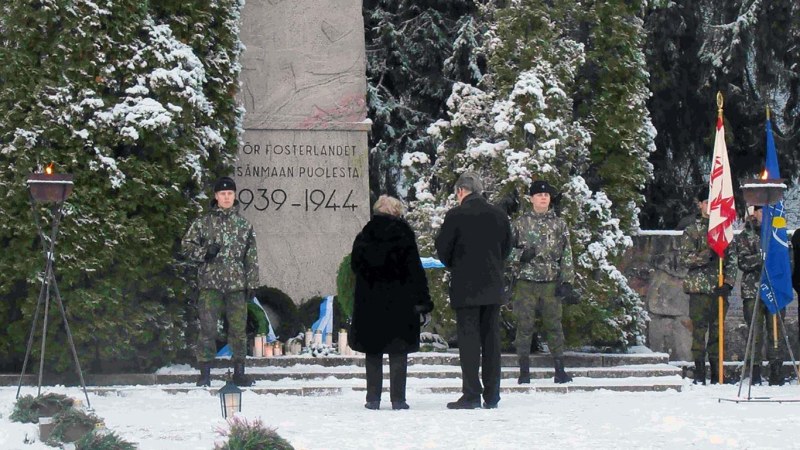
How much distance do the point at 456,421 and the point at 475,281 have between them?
4.28 feet

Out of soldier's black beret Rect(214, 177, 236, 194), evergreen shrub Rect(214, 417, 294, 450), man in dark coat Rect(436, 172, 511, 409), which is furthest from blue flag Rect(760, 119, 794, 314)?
evergreen shrub Rect(214, 417, 294, 450)

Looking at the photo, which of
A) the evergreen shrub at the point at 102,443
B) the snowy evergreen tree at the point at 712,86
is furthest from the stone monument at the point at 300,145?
the evergreen shrub at the point at 102,443

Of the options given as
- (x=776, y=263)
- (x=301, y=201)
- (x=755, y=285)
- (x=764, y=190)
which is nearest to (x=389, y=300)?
(x=764, y=190)

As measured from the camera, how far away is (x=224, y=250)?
1213 centimetres

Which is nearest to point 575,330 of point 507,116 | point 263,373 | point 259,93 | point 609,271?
point 609,271

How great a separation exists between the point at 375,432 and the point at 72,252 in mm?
3918

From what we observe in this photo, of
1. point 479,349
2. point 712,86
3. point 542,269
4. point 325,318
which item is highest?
point 712,86

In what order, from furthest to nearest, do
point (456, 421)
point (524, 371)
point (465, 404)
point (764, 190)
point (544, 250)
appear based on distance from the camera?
point (544, 250), point (524, 371), point (764, 190), point (465, 404), point (456, 421)

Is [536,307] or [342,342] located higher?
[536,307]

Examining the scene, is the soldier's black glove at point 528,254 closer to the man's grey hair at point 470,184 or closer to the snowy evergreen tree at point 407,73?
the man's grey hair at point 470,184

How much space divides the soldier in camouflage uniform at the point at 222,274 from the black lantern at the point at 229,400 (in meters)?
2.30

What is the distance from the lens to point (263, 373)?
497 inches

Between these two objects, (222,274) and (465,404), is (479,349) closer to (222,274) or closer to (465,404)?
→ (465,404)

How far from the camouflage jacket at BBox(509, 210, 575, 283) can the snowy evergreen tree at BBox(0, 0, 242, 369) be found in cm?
281
